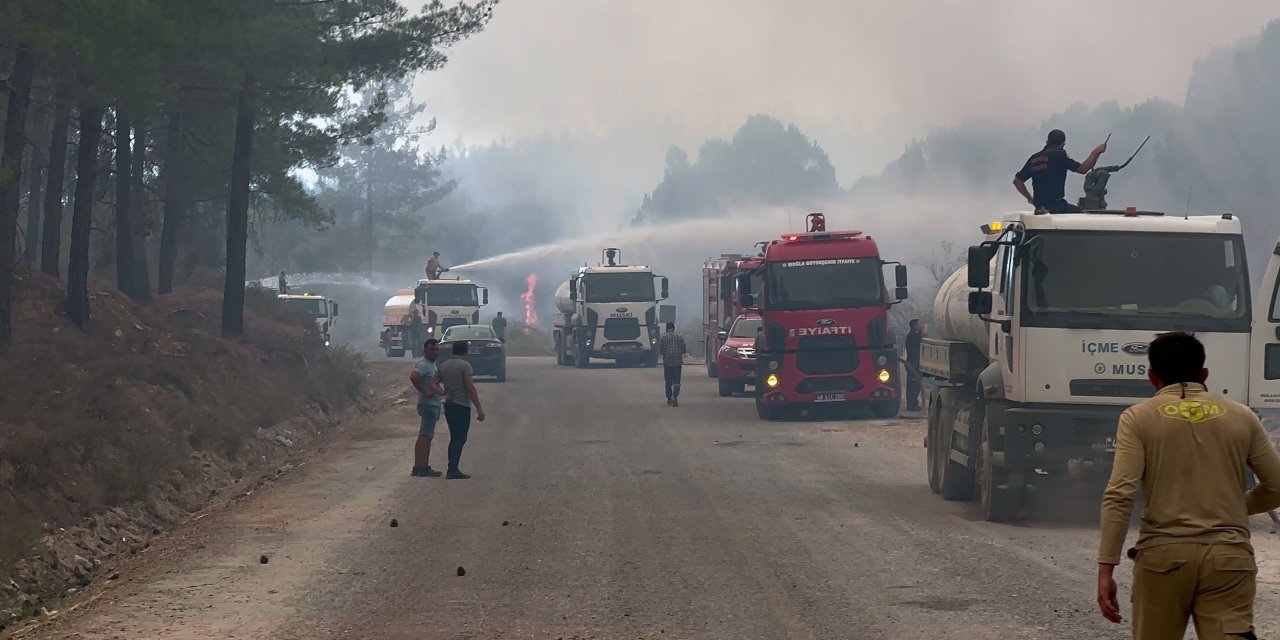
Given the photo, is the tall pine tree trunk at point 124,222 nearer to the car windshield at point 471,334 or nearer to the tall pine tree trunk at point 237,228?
the tall pine tree trunk at point 237,228

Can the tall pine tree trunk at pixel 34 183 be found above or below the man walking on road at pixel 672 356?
above

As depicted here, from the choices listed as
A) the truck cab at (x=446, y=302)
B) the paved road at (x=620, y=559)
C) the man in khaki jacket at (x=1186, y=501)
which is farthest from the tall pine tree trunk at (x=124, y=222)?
the man in khaki jacket at (x=1186, y=501)

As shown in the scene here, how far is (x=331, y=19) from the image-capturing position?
31.5m

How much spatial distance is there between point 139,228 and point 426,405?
803 inches

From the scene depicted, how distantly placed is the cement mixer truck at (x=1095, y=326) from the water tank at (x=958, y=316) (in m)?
1.00

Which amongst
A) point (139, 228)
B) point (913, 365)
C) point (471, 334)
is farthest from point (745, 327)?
point (139, 228)

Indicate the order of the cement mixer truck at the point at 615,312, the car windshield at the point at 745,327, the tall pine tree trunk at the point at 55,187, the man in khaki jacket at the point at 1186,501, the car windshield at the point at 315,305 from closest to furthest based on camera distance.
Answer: the man in khaki jacket at the point at 1186,501
the tall pine tree trunk at the point at 55,187
the car windshield at the point at 745,327
the cement mixer truck at the point at 615,312
the car windshield at the point at 315,305

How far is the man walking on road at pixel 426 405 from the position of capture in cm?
1802

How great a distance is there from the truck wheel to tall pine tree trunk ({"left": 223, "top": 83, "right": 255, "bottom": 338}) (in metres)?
21.9

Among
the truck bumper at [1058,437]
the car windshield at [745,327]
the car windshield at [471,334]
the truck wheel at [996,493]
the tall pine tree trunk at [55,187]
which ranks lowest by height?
the truck wheel at [996,493]

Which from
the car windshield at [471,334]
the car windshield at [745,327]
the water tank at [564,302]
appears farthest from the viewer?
the water tank at [564,302]

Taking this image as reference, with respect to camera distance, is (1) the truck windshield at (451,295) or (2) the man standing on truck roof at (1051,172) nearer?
(2) the man standing on truck roof at (1051,172)

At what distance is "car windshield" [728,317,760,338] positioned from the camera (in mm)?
33562

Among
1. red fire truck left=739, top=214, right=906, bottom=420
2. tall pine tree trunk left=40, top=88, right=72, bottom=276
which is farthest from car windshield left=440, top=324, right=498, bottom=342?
red fire truck left=739, top=214, right=906, bottom=420
